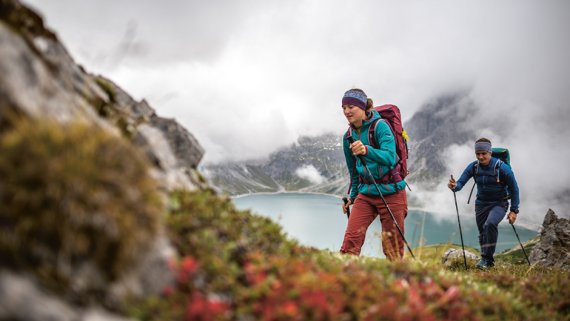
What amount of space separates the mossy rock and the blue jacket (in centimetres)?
1482

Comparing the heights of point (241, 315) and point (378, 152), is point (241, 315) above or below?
below

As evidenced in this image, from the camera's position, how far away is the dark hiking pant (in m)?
13.3

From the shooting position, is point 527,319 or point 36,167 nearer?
point 36,167

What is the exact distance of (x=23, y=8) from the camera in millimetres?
4852

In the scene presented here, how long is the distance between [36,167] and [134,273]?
1.27 m

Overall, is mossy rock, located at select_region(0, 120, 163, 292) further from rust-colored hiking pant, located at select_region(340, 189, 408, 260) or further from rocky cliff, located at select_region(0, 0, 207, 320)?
rust-colored hiking pant, located at select_region(340, 189, 408, 260)

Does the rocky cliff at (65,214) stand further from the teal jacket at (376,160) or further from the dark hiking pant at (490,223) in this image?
the dark hiking pant at (490,223)

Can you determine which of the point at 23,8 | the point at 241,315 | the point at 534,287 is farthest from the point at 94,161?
the point at 534,287

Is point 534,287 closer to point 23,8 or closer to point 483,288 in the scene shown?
point 483,288

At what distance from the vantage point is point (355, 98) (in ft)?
31.9

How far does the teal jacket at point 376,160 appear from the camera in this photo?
891cm

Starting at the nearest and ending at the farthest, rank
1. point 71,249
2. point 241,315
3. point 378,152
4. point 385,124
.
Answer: point 71,249 < point 241,315 < point 378,152 < point 385,124

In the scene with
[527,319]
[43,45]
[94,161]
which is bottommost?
[527,319]

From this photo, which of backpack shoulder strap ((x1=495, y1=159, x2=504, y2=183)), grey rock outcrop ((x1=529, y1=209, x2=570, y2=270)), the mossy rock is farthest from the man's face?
the mossy rock
